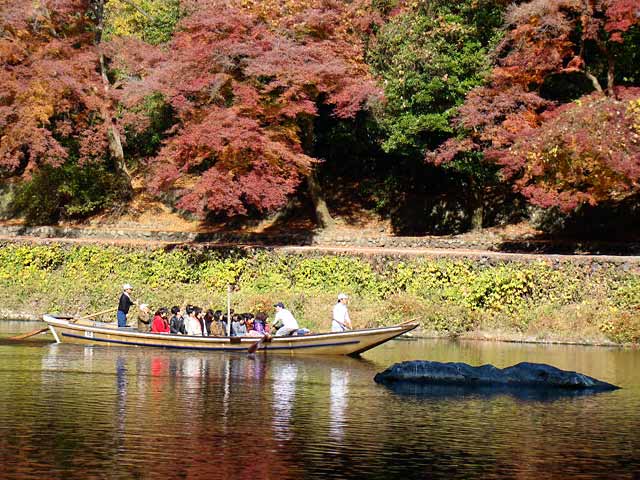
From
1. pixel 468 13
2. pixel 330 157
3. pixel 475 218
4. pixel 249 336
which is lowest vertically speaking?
pixel 249 336

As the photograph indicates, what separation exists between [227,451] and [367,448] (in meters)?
1.98

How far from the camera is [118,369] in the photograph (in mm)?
23984

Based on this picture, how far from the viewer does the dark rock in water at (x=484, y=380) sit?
21516 millimetres

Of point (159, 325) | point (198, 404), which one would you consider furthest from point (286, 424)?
point (159, 325)

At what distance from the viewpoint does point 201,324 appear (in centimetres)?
2867

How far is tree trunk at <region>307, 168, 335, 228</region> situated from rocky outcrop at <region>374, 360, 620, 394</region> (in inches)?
800

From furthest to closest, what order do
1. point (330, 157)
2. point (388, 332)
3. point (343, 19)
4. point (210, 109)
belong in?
point (330, 157)
point (343, 19)
point (210, 109)
point (388, 332)

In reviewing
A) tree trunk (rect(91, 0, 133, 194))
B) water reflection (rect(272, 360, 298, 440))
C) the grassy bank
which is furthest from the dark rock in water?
tree trunk (rect(91, 0, 133, 194))

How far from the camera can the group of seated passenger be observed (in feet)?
92.3

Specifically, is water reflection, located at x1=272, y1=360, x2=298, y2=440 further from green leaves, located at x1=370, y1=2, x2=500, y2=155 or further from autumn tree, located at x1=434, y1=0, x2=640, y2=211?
green leaves, located at x1=370, y1=2, x2=500, y2=155

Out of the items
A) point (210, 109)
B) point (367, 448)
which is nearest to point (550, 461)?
point (367, 448)

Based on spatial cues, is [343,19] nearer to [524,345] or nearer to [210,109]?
[210,109]

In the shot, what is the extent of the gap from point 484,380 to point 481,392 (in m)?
0.60

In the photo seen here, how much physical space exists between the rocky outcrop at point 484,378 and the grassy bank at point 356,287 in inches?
354
